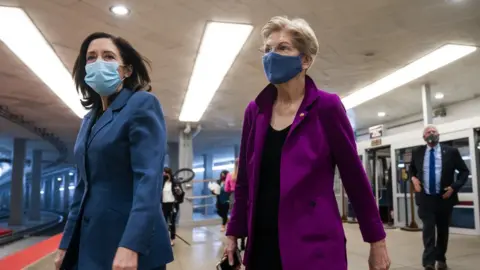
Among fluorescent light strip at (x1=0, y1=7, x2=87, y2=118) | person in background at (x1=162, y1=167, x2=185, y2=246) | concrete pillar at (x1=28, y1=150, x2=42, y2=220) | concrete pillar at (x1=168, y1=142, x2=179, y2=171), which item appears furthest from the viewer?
concrete pillar at (x1=28, y1=150, x2=42, y2=220)

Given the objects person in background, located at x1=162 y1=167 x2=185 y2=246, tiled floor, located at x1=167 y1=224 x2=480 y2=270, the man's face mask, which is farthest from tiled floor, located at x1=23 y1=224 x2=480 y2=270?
the man's face mask

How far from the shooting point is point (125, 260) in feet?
3.88

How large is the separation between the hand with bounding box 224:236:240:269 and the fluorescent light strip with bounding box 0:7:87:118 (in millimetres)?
4504

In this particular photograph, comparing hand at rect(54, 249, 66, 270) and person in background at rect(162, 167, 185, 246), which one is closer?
hand at rect(54, 249, 66, 270)

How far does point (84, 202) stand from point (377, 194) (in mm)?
10459

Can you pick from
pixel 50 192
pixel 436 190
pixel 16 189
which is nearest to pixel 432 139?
pixel 436 190

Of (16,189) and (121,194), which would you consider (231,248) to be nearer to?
(121,194)

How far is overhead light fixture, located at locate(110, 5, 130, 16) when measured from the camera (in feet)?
15.8

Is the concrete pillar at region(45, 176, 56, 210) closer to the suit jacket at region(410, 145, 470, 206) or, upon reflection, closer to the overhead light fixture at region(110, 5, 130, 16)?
the overhead light fixture at region(110, 5, 130, 16)

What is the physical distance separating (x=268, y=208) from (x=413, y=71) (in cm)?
699

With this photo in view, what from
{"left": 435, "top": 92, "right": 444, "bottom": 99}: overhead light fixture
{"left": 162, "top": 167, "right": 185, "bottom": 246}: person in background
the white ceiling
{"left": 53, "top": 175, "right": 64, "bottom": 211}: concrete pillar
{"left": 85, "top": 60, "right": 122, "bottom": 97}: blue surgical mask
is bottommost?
{"left": 53, "top": 175, "right": 64, "bottom": 211}: concrete pillar

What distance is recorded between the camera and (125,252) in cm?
119

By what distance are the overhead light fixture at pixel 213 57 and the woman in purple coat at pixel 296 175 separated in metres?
3.89

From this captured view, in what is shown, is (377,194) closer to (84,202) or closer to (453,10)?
(453,10)
